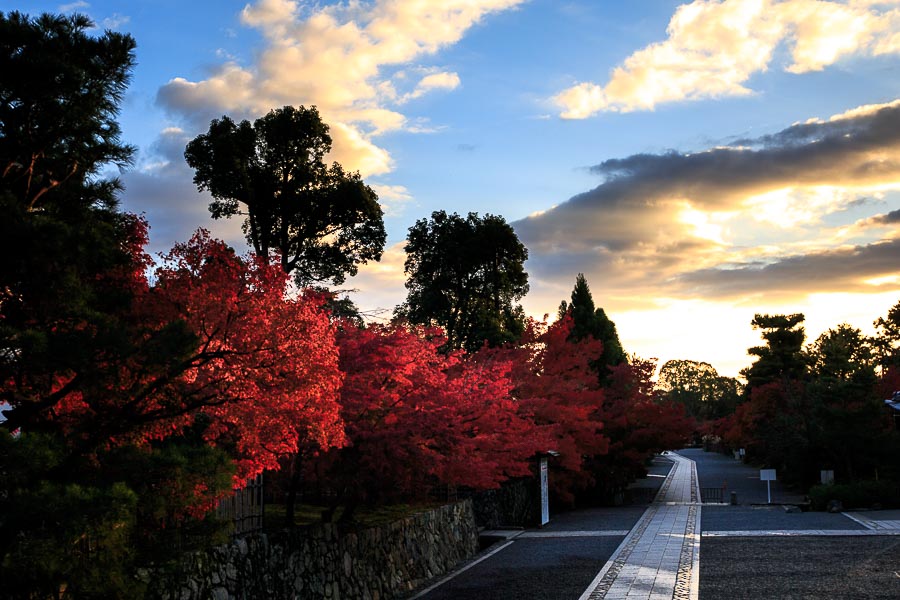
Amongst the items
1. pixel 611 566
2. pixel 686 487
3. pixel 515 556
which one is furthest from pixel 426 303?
pixel 611 566

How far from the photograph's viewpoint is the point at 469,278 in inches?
1917

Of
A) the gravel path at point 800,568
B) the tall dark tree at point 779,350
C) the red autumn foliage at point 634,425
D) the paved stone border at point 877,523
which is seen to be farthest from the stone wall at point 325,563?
the tall dark tree at point 779,350

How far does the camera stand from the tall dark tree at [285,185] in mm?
31391

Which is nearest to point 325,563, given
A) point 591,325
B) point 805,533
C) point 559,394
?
point 805,533

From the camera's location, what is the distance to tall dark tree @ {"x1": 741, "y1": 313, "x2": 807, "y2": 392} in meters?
62.8

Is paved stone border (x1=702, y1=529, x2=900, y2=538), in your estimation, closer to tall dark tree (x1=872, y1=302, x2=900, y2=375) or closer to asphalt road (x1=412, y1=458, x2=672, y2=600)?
asphalt road (x1=412, y1=458, x2=672, y2=600)

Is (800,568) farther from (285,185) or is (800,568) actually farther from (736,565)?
(285,185)

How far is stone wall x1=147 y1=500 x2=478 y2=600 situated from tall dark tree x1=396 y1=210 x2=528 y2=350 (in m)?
25.6

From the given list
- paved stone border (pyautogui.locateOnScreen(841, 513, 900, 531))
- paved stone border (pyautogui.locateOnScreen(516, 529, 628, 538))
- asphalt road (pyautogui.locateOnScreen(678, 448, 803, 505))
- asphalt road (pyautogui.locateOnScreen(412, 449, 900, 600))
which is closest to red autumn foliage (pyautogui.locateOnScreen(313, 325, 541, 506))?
asphalt road (pyautogui.locateOnScreen(412, 449, 900, 600))

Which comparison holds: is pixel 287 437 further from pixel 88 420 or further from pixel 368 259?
pixel 368 259

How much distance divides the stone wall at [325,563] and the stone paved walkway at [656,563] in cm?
423

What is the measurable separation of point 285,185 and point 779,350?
4545cm

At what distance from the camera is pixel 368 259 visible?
33781mm

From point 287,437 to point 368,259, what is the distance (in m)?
22.6
